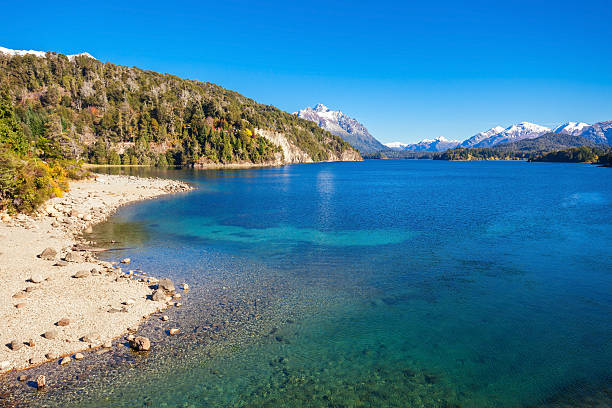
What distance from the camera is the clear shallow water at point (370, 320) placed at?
13.2 meters

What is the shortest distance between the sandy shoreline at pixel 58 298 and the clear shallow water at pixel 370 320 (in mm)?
1918

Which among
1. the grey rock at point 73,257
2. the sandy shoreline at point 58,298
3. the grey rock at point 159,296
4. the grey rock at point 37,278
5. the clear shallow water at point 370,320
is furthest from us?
the grey rock at point 73,257

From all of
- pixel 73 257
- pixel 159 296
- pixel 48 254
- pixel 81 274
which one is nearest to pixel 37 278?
pixel 81 274

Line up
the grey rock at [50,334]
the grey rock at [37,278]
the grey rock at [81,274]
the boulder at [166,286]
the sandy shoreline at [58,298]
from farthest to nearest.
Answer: the grey rock at [81,274] < the boulder at [166,286] < the grey rock at [37,278] < the grey rock at [50,334] < the sandy shoreline at [58,298]

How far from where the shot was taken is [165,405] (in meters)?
12.3

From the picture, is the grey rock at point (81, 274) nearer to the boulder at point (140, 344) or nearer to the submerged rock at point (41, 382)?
the boulder at point (140, 344)

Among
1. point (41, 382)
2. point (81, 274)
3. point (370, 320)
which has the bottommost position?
point (370, 320)

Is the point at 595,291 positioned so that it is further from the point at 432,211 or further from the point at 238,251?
the point at 432,211

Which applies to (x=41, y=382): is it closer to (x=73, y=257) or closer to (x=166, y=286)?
(x=166, y=286)

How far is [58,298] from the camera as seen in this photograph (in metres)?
19.0

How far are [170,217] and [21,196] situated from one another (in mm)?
16360

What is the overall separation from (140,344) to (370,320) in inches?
438

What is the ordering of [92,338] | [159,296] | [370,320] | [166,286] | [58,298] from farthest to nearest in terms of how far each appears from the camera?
[166,286], [159,296], [58,298], [370,320], [92,338]

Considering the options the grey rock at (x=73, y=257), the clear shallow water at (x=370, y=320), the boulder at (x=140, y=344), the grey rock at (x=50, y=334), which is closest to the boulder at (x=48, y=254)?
the grey rock at (x=73, y=257)
